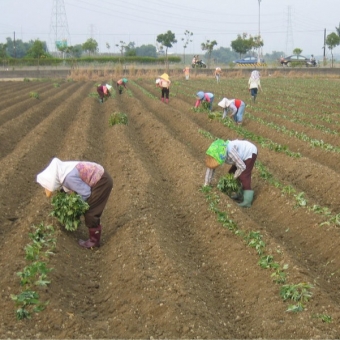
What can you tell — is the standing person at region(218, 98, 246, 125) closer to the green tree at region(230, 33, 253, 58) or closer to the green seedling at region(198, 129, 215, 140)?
the green seedling at region(198, 129, 215, 140)

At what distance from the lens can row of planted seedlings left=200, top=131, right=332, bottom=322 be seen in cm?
632

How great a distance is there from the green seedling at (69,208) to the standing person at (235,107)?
10.2m

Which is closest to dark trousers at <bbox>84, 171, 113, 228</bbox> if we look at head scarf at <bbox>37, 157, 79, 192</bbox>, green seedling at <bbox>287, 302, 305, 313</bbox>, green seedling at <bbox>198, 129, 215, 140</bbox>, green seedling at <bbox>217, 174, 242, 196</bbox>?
head scarf at <bbox>37, 157, 79, 192</bbox>

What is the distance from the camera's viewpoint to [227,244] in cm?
818

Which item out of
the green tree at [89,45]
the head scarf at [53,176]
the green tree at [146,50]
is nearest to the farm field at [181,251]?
the head scarf at [53,176]

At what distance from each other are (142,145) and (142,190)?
18.5 feet

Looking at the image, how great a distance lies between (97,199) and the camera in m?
7.99

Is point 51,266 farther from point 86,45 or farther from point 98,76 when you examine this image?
point 86,45

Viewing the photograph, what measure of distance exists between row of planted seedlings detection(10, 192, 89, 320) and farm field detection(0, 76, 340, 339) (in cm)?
8

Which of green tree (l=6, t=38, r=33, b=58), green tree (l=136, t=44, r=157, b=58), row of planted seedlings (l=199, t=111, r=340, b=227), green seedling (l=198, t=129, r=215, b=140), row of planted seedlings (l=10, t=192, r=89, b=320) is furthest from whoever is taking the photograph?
green tree (l=136, t=44, r=157, b=58)

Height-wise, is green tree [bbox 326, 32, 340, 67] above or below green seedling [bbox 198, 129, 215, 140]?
above

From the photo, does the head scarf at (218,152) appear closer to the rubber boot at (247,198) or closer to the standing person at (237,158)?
the standing person at (237,158)

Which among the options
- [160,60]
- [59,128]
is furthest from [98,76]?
[59,128]

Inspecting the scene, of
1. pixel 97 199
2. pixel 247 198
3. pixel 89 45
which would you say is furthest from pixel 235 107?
pixel 89 45
